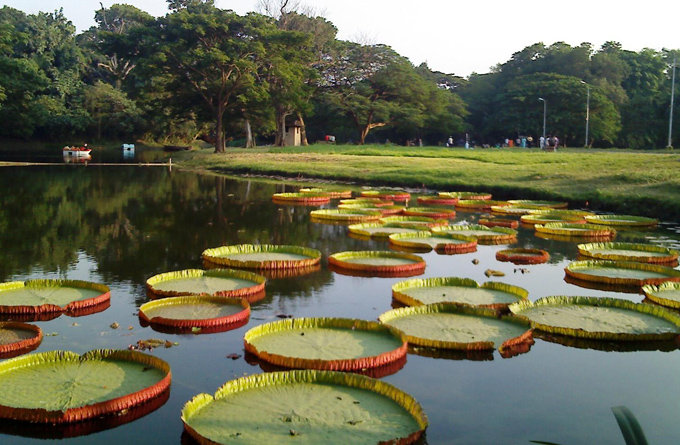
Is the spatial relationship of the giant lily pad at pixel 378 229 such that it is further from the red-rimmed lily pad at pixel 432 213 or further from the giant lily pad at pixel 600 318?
the giant lily pad at pixel 600 318

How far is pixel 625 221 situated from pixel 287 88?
32.3 meters

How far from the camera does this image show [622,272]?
36.0 feet

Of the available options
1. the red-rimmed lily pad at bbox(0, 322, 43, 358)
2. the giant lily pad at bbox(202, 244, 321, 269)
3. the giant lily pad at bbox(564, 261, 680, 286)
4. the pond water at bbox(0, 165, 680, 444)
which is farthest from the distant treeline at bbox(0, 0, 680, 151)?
the red-rimmed lily pad at bbox(0, 322, 43, 358)

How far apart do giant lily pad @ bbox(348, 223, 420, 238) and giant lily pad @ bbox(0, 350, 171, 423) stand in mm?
8712

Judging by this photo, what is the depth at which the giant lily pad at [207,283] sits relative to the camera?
9.02 m

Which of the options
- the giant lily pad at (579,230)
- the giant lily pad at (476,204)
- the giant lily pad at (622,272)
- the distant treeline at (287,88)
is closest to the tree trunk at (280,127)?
the distant treeline at (287,88)

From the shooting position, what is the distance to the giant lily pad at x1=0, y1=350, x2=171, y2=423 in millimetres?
5262

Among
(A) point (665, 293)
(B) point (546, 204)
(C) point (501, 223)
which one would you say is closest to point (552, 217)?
(C) point (501, 223)

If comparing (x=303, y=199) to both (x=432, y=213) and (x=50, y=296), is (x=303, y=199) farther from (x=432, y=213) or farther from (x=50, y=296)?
(x=50, y=296)

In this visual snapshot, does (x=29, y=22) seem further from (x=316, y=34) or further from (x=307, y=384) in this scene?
(x=307, y=384)

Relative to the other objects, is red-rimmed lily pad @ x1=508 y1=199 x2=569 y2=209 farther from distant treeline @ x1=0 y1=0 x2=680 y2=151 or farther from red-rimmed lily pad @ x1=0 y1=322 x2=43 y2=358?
distant treeline @ x1=0 y1=0 x2=680 y2=151

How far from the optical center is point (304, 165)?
34.0m

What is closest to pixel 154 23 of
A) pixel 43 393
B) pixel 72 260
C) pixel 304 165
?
pixel 304 165

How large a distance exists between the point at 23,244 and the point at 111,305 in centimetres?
528
